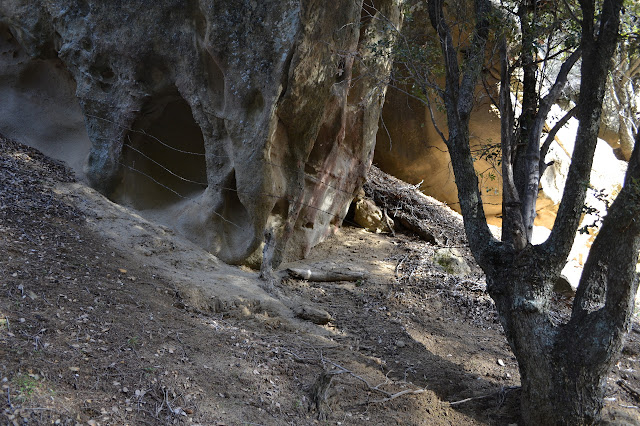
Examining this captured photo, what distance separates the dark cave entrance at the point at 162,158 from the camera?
734 centimetres

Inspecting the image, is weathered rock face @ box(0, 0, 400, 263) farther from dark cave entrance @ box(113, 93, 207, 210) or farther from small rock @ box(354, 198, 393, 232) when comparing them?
small rock @ box(354, 198, 393, 232)

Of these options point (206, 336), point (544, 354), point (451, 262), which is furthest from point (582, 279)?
point (451, 262)

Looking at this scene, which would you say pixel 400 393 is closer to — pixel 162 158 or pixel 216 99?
pixel 216 99

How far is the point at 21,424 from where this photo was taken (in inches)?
125

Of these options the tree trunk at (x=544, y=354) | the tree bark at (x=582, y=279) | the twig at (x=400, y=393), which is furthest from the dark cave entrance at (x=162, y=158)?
the tree trunk at (x=544, y=354)

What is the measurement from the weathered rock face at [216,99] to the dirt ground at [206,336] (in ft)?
2.19

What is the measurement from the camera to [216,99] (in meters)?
6.71

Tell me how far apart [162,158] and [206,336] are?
350 centimetres

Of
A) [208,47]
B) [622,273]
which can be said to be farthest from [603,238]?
[208,47]

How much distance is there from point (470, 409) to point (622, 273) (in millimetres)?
1702

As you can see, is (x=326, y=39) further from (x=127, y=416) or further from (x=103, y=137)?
(x=127, y=416)

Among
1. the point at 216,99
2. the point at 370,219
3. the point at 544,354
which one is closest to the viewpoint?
the point at 544,354

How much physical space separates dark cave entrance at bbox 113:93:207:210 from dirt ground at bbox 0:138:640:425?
2.25 feet

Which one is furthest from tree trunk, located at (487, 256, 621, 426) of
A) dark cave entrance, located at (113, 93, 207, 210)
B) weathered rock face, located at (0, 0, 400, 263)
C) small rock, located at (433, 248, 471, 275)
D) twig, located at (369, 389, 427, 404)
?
dark cave entrance, located at (113, 93, 207, 210)
